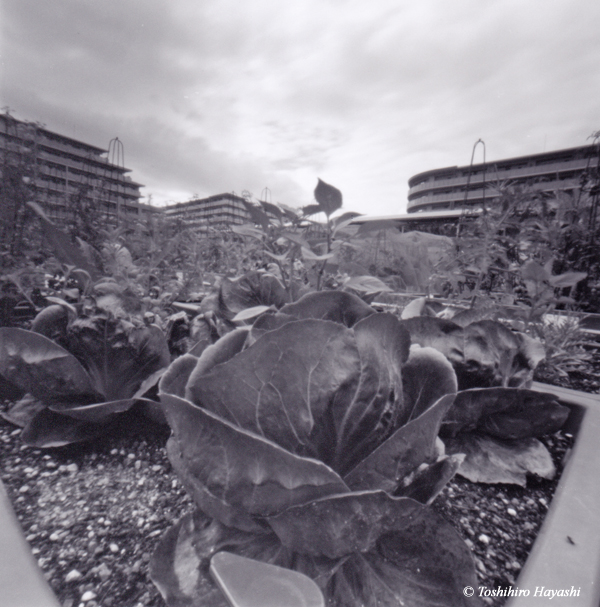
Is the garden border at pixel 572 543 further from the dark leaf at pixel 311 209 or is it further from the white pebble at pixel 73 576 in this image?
the dark leaf at pixel 311 209

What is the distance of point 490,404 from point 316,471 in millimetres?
638

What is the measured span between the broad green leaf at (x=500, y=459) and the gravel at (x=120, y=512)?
31 millimetres

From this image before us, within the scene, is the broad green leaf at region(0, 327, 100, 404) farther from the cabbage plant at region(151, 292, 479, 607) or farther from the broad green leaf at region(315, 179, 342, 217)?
the broad green leaf at region(315, 179, 342, 217)

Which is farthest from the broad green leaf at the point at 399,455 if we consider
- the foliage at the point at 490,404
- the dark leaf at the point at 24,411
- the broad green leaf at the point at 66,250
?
the broad green leaf at the point at 66,250

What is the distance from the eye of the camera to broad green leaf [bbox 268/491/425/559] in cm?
48

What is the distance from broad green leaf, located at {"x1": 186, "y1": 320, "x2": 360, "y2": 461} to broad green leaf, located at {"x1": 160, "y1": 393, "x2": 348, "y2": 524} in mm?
51

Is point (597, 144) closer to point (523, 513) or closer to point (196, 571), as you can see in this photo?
point (523, 513)

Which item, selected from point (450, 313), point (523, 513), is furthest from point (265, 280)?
point (523, 513)

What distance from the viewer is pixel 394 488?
0.57m

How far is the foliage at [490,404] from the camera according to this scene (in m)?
0.90

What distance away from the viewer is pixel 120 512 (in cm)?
72

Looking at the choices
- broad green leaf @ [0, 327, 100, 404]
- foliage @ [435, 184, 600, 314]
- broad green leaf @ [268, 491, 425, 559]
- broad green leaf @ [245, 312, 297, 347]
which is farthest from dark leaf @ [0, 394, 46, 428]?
foliage @ [435, 184, 600, 314]

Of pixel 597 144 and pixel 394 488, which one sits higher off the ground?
pixel 597 144

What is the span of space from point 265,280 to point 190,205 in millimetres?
5876
